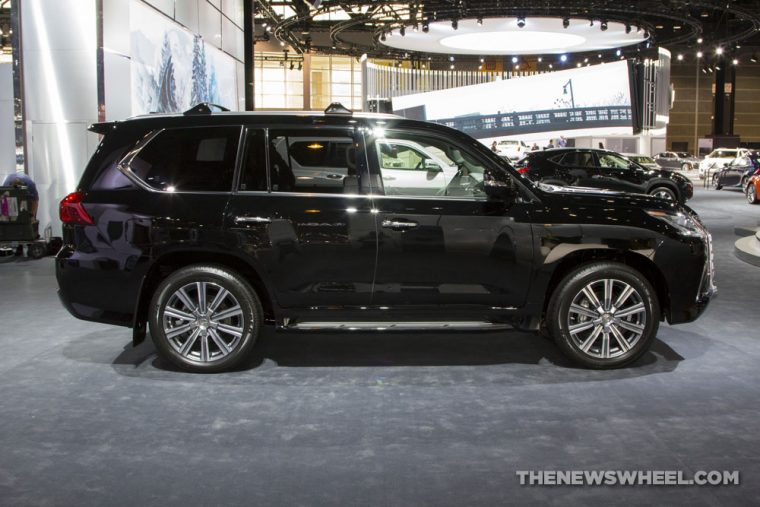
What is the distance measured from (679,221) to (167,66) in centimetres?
1058

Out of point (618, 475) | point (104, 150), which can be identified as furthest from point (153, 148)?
point (618, 475)

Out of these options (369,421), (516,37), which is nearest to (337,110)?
(369,421)

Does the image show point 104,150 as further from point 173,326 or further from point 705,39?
point 705,39

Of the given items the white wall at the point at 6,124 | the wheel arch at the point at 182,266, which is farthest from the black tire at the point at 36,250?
the wheel arch at the point at 182,266

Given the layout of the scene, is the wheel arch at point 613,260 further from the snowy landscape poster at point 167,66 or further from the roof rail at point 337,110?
the snowy landscape poster at point 167,66

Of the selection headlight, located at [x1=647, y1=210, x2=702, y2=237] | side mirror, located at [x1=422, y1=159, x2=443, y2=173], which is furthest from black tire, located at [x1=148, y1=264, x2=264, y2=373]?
headlight, located at [x1=647, y1=210, x2=702, y2=237]

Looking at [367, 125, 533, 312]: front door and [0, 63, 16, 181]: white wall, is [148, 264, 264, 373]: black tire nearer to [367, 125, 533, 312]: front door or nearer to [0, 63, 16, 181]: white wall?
[367, 125, 533, 312]: front door

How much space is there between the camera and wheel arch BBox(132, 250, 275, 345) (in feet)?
18.9

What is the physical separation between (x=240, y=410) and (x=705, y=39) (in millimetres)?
46374

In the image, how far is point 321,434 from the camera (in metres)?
4.51

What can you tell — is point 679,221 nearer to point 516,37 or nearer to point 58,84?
point 58,84

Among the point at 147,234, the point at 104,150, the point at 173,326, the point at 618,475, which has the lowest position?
the point at 618,475

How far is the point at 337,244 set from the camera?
5.63m

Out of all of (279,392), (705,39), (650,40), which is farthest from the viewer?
(705,39)
